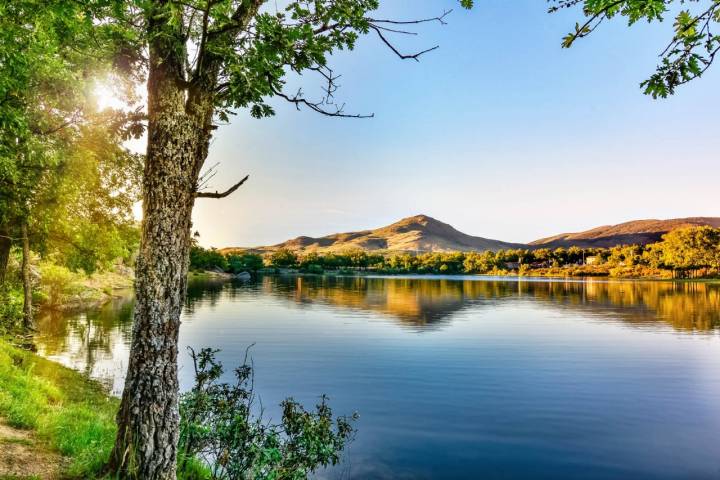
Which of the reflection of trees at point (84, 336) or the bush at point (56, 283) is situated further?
the bush at point (56, 283)

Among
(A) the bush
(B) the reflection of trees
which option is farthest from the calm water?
(A) the bush

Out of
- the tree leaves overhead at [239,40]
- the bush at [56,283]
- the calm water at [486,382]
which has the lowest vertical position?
the calm water at [486,382]

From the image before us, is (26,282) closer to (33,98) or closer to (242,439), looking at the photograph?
(33,98)

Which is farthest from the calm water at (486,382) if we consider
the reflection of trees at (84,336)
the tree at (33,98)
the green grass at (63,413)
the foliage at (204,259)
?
the foliage at (204,259)

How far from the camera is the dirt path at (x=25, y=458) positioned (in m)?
7.27

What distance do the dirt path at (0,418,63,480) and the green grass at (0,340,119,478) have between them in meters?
0.22

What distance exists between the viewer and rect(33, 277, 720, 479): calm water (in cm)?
1501

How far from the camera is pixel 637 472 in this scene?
1411 centimetres

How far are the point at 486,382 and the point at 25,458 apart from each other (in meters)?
21.5

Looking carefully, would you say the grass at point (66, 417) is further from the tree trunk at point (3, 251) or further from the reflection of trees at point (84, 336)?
the tree trunk at point (3, 251)

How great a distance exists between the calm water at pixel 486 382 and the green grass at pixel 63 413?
452 cm

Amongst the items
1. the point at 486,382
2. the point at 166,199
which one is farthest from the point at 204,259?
the point at 166,199

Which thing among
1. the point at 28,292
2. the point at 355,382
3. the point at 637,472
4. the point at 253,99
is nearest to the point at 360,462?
the point at 637,472

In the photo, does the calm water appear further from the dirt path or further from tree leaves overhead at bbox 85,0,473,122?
tree leaves overhead at bbox 85,0,473,122
